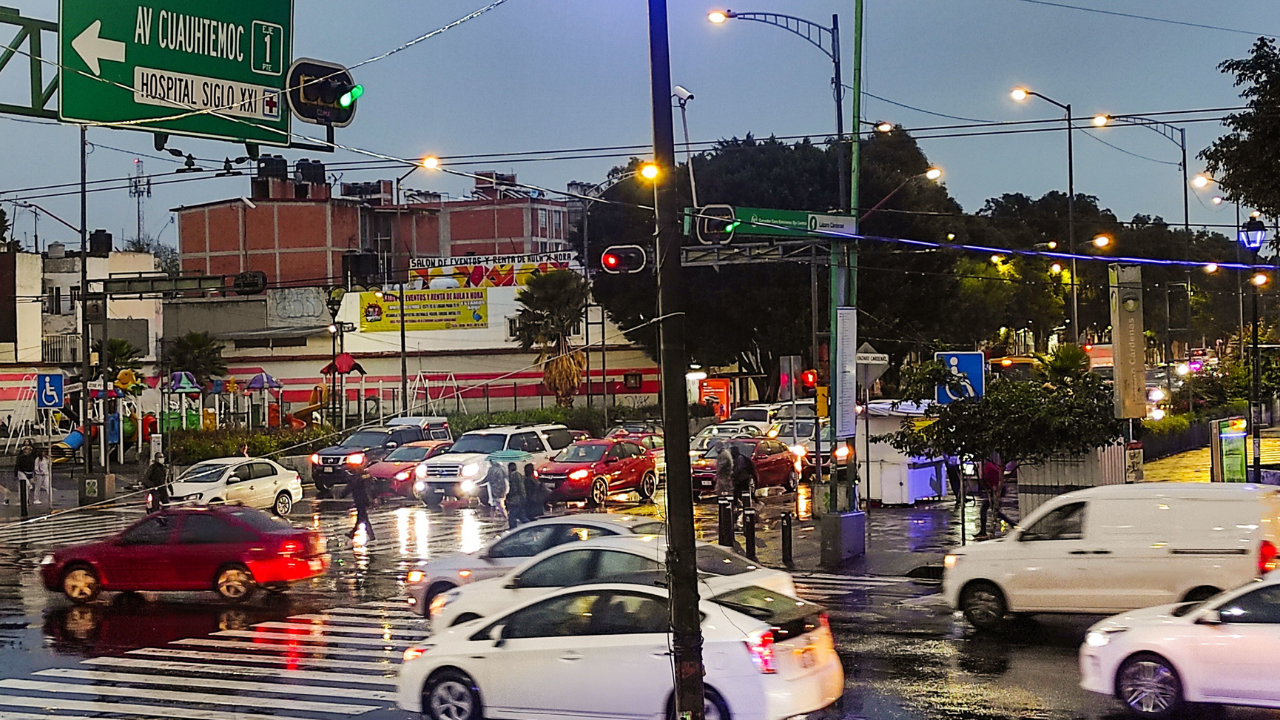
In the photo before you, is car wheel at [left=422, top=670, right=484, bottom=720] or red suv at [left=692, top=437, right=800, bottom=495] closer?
car wheel at [left=422, top=670, right=484, bottom=720]

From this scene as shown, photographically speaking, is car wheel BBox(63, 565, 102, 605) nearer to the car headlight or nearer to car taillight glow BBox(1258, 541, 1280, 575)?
the car headlight

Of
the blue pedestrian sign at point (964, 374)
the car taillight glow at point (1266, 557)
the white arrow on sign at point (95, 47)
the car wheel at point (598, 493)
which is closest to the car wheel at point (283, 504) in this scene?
the car wheel at point (598, 493)

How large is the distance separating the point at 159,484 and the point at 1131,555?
77.9 feet

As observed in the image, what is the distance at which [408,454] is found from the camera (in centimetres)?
3794

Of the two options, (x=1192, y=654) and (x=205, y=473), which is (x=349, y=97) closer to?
(x=1192, y=654)

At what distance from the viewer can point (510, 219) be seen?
10531cm

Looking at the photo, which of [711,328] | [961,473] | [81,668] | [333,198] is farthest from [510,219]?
[81,668]

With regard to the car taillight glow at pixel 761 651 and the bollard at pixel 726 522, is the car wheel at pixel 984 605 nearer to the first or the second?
the bollard at pixel 726 522

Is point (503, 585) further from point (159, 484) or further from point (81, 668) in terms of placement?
point (159, 484)

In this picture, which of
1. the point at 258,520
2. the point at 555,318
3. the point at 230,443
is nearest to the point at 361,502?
the point at 258,520

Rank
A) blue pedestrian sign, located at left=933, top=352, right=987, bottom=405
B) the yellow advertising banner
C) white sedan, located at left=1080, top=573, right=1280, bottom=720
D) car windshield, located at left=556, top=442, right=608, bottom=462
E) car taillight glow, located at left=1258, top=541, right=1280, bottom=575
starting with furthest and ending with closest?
1. the yellow advertising banner
2. car windshield, located at left=556, top=442, right=608, bottom=462
3. blue pedestrian sign, located at left=933, top=352, right=987, bottom=405
4. car taillight glow, located at left=1258, top=541, right=1280, bottom=575
5. white sedan, located at left=1080, top=573, right=1280, bottom=720

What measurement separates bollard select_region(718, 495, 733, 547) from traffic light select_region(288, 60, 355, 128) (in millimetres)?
9411

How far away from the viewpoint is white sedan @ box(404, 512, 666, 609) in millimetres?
15633

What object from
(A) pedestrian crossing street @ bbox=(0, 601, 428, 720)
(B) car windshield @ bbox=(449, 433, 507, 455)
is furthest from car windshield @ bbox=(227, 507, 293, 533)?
(B) car windshield @ bbox=(449, 433, 507, 455)
